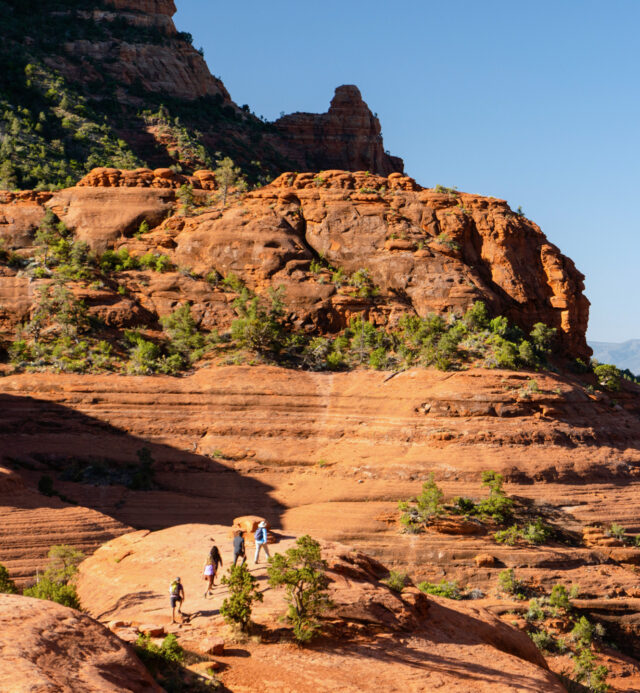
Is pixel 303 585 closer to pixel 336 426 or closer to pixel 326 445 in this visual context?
pixel 326 445

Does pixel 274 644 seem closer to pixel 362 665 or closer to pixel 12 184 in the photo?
pixel 362 665

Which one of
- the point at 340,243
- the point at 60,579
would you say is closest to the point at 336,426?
the point at 340,243

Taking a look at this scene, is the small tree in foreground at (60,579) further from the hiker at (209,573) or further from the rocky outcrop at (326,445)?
the rocky outcrop at (326,445)

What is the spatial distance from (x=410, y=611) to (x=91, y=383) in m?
23.8

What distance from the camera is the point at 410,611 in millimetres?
20078

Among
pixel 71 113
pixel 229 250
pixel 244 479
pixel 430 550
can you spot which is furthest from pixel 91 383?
pixel 71 113

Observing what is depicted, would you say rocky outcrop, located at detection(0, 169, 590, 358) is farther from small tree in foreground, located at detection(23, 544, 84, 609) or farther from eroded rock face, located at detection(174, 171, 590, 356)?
small tree in foreground, located at detection(23, 544, 84, 609)

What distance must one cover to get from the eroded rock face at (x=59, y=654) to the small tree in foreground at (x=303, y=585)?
422 cm

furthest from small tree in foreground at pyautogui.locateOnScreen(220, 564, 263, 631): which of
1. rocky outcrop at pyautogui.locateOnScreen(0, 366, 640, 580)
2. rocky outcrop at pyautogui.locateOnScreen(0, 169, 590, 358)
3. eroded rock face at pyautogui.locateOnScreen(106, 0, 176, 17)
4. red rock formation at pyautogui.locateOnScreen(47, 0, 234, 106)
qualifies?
eroded rock face at pyautogui.locateOnScreen(106, 0, 176, 17)

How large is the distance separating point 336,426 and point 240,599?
2165 centimetres

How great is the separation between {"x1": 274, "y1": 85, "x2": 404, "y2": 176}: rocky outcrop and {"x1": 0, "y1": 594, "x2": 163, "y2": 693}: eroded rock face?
75058 millimetres

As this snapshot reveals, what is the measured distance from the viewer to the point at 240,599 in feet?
57.0

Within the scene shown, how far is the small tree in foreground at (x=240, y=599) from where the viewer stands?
56.5ft

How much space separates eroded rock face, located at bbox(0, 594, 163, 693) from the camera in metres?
11.7
